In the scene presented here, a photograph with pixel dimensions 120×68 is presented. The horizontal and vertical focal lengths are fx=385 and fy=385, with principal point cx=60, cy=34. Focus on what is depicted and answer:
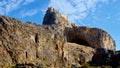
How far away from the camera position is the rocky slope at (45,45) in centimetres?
7344

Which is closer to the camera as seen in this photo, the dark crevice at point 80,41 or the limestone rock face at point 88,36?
the limestone rock face at point 88,36

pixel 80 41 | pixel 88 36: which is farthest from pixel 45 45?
pixel 80 41

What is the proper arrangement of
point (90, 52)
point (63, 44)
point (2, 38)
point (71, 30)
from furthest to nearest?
point (71, 30)
point (90, 52)
point (63, 44)
point (2, 38)

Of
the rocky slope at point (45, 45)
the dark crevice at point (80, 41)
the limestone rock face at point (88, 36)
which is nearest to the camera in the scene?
the rocky slope at point (45, 45)

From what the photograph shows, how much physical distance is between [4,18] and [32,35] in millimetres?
7571

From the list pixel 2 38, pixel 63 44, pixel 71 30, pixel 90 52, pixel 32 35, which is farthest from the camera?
pixel 71 30

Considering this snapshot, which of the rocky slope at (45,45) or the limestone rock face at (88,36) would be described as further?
the limestone rock face at (88,36)

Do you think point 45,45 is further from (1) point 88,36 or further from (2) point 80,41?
(2) point 80,41

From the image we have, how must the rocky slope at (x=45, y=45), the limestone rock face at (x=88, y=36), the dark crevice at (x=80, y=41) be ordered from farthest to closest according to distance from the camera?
the dark crevice at (x=80, y=41) → the limestone rock face at (x=88, y=36) → the rocky slope at (x=45, y=45)

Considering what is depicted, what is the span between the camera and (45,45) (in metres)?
83.4

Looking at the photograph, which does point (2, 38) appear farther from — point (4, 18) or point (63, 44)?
point (63, 44)

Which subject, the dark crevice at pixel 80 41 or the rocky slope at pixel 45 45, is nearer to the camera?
the rocky slope at pixel 45 45

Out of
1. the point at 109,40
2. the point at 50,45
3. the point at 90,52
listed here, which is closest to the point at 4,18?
the point at 50,45

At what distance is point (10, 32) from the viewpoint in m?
75.4
